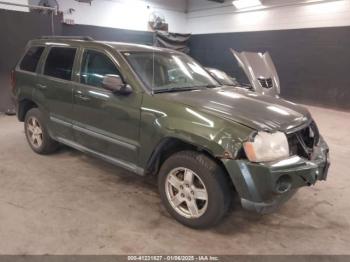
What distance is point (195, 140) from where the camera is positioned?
2.44 meters

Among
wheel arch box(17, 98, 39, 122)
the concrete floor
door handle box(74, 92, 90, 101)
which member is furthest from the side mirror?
wheel arch box(17, 98, 39, 122)

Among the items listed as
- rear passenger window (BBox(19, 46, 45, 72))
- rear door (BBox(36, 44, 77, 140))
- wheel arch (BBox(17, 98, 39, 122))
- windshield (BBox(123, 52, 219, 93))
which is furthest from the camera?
wheel arch (BBox(17, 98, 39, 122))

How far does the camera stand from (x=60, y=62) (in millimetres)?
3719

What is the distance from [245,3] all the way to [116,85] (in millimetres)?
9577

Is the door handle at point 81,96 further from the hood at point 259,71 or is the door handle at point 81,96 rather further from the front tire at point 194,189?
the hood at point 259,71

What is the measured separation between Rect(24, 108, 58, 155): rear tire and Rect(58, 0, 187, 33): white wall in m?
6.88

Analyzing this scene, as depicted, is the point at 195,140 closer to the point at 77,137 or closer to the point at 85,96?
the point at 85,96

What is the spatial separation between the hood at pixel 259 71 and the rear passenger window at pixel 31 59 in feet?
9.08

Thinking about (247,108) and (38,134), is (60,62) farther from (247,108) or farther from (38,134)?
(247,108)

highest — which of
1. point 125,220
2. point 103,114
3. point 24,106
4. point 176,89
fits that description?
point 176,89

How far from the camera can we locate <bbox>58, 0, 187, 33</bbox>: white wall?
34.2 feet

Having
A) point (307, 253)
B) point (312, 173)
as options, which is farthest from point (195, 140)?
point (307, 253)

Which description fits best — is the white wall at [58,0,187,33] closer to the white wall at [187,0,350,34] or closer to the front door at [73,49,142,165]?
the white wall at [187,0,350,34]

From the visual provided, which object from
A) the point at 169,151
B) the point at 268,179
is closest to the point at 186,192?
the point at 169,151
